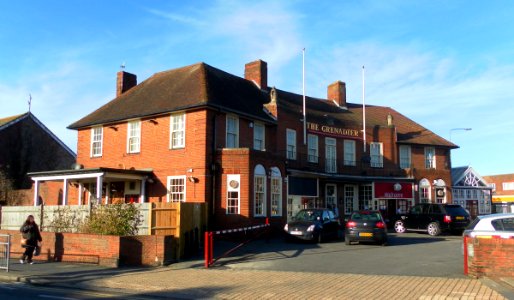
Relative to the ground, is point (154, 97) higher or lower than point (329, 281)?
higher

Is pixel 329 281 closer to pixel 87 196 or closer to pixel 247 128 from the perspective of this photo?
pixel 247 128

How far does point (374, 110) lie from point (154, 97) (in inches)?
776

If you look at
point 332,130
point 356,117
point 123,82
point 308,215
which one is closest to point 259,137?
point 308,215

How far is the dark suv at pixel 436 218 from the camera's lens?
2384 centimetres

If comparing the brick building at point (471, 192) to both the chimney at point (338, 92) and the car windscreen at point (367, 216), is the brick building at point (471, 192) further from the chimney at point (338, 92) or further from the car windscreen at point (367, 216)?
the car windscreen at point (367, 216)

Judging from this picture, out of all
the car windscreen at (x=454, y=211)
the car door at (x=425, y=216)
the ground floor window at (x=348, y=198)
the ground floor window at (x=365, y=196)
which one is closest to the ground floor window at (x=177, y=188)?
the car door at (x=425, y=216)

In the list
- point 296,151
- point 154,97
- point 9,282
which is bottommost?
point 9,282

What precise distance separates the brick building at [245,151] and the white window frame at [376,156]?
0.23 ft

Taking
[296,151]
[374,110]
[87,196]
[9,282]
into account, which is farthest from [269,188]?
[374,110]

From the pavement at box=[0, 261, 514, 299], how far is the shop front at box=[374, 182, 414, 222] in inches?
798

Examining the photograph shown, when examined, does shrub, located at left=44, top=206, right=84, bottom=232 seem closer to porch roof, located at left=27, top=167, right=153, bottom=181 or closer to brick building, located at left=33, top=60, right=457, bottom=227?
brick building, located at left=33, top=60, right=457, bottom=227

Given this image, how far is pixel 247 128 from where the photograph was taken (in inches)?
1007

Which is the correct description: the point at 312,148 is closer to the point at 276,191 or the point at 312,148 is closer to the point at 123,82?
the point at 276,191

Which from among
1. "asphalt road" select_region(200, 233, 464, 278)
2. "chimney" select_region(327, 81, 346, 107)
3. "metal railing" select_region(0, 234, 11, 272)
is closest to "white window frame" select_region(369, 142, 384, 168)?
"chimney" select_region(327, 81, 346, 107)
